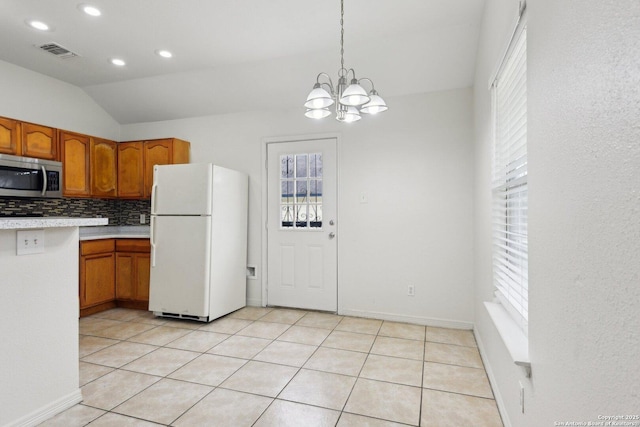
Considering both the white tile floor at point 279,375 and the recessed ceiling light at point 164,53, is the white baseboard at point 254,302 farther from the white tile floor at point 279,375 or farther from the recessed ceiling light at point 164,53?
the recessed ceiling light at point 164,53

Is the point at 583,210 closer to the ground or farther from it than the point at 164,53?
closer to the ground

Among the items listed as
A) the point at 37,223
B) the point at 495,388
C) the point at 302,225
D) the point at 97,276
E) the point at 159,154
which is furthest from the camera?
the point at 159,154

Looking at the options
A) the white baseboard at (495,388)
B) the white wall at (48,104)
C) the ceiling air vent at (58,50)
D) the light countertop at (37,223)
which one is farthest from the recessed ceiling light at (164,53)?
the white baseboard at (495,388)

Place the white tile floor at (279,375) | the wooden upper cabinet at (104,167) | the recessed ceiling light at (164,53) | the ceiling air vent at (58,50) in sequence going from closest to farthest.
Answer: the white tile floor at (279,375)
the ceiling air vent at (58,50)
the recessed ceiling light at (164,53)
the wooden upper cabinet at (104,167)

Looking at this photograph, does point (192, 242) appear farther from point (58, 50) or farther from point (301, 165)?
point (58, 50)

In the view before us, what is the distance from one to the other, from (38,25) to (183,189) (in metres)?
1.85

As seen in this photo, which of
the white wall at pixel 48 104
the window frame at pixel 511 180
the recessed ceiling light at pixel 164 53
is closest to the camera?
the window frame at pixel 511 180

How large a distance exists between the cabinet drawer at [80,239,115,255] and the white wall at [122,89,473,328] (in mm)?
2633

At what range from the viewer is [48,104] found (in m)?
3.98

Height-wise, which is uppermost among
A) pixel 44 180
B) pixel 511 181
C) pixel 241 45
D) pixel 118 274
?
pixel 241 45

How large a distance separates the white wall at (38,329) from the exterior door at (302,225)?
2291 mm

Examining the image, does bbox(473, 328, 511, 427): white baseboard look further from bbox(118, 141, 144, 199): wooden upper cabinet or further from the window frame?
bbox(118, 141, 144, 199): wooden upper cabinet

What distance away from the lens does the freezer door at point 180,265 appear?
354cm

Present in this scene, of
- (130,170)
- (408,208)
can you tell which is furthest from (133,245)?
(408,208)
